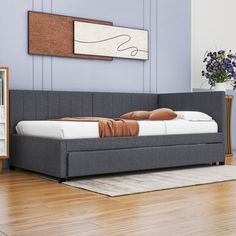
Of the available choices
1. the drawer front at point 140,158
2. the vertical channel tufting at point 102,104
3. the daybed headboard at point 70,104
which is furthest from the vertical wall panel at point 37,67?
the drawer front at point 140,158

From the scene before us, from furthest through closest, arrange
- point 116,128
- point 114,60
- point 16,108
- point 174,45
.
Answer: point 174,45 < point 114,60 < point 16,108 < point 116,128

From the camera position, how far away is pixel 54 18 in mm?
4488

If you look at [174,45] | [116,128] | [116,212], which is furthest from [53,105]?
[116,212]

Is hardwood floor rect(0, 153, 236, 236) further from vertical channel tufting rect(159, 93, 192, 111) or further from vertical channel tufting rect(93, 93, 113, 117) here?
vertical channel tufting rect(159, 93, 192, 111)

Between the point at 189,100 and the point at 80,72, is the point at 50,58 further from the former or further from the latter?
the point at 189,100

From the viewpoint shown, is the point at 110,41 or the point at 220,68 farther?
the point at 220,68

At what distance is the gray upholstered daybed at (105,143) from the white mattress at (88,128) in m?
0.06

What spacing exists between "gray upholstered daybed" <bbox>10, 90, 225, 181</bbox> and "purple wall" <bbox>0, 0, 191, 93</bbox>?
216 millimetres

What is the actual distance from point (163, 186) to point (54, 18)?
2.20m

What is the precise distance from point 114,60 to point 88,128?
1686 millimetres

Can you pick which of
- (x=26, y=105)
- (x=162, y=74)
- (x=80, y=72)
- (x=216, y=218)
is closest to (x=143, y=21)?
(x=162, y=74)

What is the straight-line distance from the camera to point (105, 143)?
3535 mm

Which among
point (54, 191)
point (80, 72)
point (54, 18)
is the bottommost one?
point (54, 191)

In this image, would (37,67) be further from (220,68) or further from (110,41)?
(220,68)
